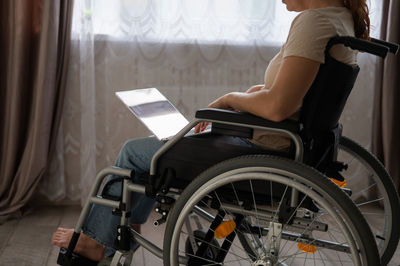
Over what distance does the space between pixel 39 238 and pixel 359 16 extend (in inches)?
59.2

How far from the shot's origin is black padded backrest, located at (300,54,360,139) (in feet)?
4.17

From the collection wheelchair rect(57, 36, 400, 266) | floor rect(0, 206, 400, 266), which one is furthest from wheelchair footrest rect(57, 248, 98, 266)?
floor rect(0, 206, 400, 266)

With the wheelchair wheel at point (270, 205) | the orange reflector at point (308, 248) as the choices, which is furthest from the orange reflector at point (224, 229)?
the orange reflector at point (308, 248)

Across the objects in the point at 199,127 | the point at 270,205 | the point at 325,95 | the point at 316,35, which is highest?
the point at 316,35

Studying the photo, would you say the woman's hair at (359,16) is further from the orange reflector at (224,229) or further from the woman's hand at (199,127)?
the orange reflector at (224,229)

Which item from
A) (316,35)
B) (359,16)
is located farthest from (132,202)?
(359,16)

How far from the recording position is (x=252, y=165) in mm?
1237

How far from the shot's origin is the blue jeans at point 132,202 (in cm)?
153

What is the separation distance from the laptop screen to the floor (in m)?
0.64

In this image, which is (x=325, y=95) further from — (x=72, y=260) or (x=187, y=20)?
(x=187, y=20)

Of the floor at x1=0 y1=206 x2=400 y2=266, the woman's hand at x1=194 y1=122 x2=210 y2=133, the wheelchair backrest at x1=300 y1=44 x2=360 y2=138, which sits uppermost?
the wheelchair backrest at x1=300 y1=44 x2=360 y2=138

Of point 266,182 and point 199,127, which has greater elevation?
point 199,127

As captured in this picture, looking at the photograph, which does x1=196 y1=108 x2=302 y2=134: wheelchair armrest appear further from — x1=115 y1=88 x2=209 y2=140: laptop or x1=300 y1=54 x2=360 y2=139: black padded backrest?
x1=115 y1=88 x2=209 y2=140: laptop

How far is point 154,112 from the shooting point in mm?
1544
